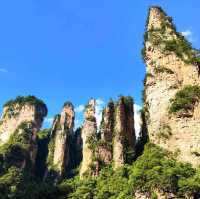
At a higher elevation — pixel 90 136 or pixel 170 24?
pixel 170 24

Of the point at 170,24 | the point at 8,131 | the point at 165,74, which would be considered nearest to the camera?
the point at 165,74

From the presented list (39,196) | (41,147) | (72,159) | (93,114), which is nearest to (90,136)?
(93,114)

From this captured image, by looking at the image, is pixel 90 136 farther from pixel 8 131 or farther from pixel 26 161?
pixel 8 131

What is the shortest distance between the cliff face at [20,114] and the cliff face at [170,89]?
27779 mm

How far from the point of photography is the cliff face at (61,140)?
57.1 metres

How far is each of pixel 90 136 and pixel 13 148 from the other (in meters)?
11.4

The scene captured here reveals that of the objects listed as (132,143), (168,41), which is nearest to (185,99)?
(168,41)

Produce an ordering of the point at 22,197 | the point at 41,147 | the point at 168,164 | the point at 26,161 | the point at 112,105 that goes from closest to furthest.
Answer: the point at 168,164 < the point at 22,197 < the point at 112,105 < the point at 26,161 < the point at 41,147

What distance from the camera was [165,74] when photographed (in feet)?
113

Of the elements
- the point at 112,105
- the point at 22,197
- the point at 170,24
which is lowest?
the point at 22,197

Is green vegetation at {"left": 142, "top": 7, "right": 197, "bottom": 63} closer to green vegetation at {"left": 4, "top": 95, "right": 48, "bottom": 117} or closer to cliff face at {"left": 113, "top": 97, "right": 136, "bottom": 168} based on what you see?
cliff face at {"left": 113, "top": 97, "right": 136, "bottom": 168}

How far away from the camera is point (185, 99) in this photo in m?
31.8

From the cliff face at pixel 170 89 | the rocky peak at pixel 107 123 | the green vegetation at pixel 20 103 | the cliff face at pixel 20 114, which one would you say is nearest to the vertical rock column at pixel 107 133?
the rocky peak at pixel 107 123

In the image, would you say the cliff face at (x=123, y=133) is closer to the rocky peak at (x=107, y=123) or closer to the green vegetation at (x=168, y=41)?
the rocky peak at (x=107, y=123)
